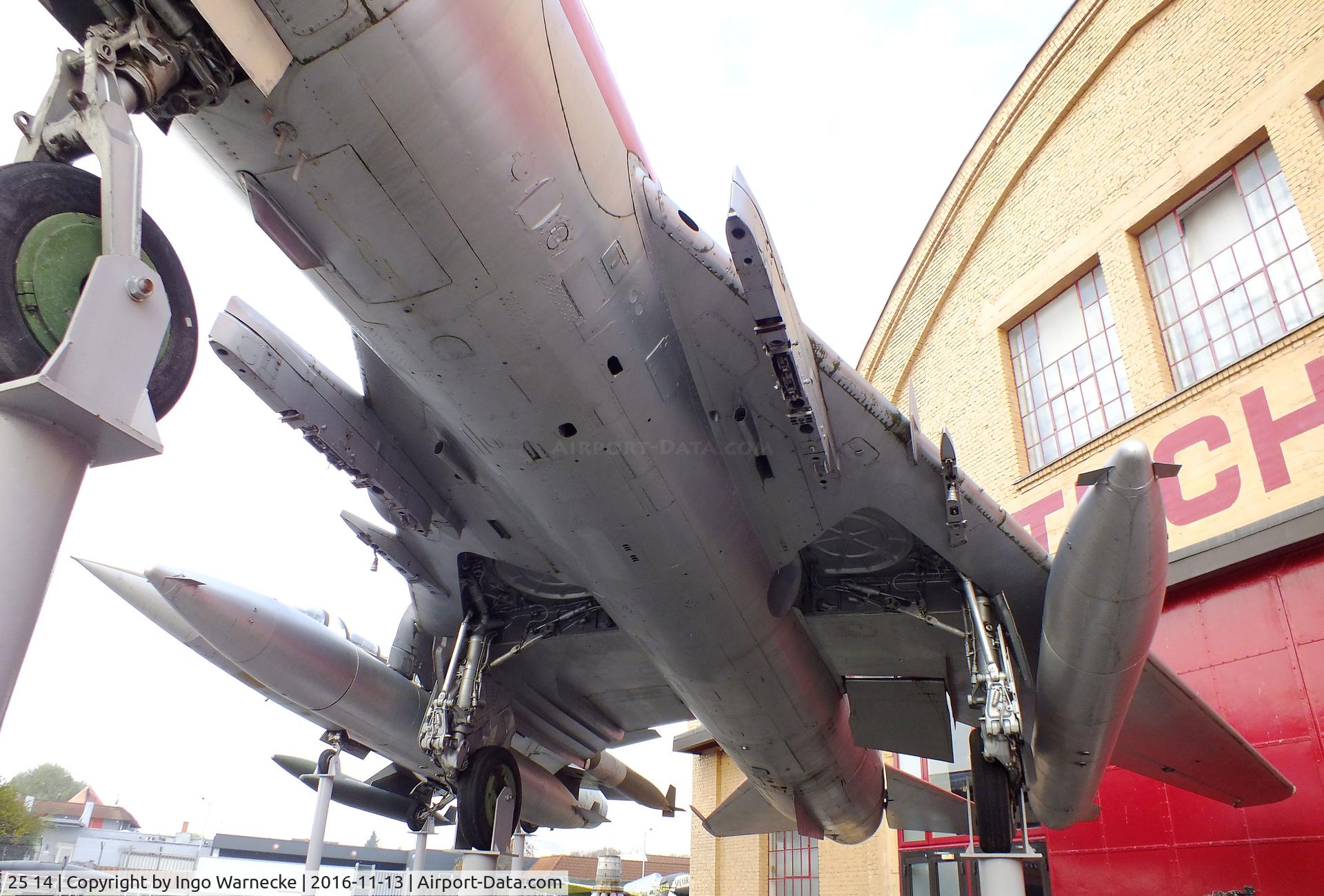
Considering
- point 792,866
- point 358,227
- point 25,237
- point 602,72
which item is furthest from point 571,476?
point 792,866

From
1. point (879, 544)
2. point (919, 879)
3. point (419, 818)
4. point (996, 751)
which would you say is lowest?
point (919, 879)

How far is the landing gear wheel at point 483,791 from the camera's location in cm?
639

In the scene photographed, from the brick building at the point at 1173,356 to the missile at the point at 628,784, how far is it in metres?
5.03

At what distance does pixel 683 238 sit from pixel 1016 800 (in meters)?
4.46

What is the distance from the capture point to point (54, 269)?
2164mm

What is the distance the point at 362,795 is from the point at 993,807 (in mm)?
6502

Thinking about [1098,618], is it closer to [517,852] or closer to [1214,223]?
[517,852]

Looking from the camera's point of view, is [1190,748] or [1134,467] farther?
[1190,748]

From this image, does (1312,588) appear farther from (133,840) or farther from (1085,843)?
(133,840)

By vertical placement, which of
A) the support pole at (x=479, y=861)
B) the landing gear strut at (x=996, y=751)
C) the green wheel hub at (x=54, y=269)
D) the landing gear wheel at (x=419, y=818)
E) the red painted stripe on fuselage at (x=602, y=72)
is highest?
the red painted stripe on fuselage at (x=602, y=72)

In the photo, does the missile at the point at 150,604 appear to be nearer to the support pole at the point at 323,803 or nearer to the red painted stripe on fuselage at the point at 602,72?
the support pole at the point at 323,803

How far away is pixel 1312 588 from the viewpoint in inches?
328

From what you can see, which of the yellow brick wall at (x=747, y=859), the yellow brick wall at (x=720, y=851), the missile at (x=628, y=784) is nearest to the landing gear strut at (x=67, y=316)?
the missile at (x=628, y=784)

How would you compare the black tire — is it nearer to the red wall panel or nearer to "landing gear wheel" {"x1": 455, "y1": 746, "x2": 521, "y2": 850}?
"landing gear wheel" {"x1": 455, "y1": 746, "x2": 521, "y2": 850}
